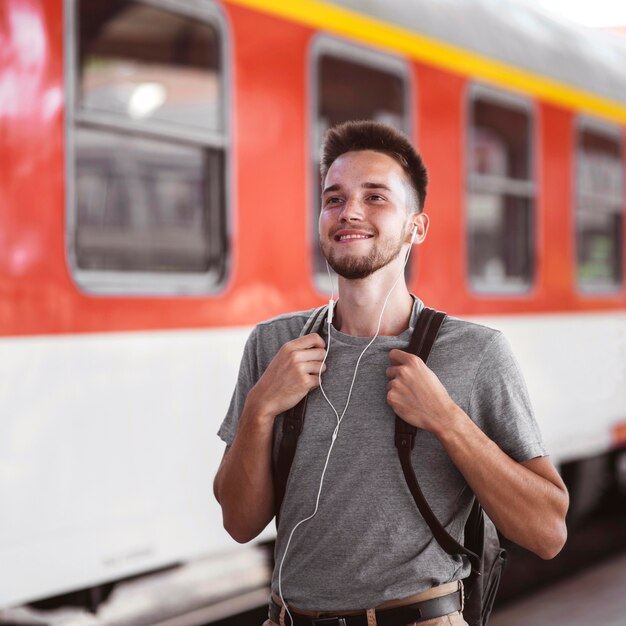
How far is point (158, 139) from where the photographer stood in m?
3.98

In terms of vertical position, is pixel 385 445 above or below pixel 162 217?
below

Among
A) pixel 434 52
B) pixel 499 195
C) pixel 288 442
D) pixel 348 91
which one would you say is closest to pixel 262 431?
pixel 288 442

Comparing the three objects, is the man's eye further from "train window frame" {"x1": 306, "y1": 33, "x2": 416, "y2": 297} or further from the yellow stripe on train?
"train window frame" {"x1": 306, "y1": 33, "x2": 416, "y2": 297}

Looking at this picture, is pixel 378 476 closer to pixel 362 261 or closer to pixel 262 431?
pixel 262 431

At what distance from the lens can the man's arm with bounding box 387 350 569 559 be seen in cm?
191

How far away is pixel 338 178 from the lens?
2080 mm

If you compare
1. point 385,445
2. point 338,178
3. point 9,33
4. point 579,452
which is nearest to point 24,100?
point 9,33

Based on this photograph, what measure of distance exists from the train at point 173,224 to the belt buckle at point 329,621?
5.55 feet

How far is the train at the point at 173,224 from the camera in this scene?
3508mm

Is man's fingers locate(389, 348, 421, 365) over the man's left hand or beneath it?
over

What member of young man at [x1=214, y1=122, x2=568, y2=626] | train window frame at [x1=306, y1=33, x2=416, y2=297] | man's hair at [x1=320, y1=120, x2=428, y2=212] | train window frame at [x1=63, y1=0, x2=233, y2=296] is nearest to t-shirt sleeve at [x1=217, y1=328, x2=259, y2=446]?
young man at [x1=214, y1=122, x2=568, y2=626]

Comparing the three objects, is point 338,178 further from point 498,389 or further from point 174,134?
point 174,134

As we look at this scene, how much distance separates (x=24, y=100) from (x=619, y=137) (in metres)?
4.76

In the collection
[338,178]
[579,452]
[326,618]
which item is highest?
[338,178]
